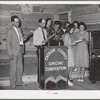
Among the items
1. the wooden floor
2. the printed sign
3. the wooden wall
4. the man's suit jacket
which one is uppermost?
the wooden wall

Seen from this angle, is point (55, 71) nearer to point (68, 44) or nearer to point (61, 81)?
point (61, 81)

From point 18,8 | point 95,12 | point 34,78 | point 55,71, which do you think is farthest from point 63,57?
point 18,8

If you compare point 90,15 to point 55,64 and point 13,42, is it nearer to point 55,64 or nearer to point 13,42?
point 55,64

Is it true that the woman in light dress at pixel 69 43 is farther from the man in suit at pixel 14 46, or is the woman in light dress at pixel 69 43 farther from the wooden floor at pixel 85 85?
the man in suit at pixel 14 46

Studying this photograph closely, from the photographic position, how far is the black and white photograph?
3.46 metres

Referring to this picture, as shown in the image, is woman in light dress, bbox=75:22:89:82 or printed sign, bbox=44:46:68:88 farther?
woman in light dress, bbox=75:22:89:82

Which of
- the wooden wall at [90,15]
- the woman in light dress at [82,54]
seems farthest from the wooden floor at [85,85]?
the wooden wall at [90,15]

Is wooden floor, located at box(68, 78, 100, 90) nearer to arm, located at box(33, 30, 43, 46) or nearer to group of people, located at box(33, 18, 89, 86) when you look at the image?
group of people, located at box(33, 18, 89, 86)

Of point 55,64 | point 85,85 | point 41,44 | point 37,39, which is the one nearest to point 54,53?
point 55,64

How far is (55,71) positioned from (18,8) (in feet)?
9.84

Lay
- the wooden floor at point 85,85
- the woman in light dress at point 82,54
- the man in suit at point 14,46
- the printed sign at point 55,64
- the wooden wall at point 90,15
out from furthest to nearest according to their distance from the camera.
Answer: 1. the wooden wall at point 90,15
2. the woman in light dress at point 82,54
3. the wooden floor at point 85,85
4. the man in suit at point 14,46
5. the printed sign at point 55,64

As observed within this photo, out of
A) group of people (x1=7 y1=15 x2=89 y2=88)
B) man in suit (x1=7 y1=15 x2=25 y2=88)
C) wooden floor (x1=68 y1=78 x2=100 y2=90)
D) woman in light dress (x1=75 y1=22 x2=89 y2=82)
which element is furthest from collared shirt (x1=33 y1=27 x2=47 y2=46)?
wooden floor (x1=68 y1=78 x2=100 y2=90)

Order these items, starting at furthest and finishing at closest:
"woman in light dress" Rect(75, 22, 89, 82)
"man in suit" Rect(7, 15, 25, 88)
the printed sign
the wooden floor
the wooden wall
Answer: the wooden wall
"woman in light dress" Rect(75, 22, 89, 82)
the wooden floor
"man in suit" Rect(7, 15, 25, 88)
the printed sign

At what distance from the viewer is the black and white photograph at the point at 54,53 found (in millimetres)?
3461
